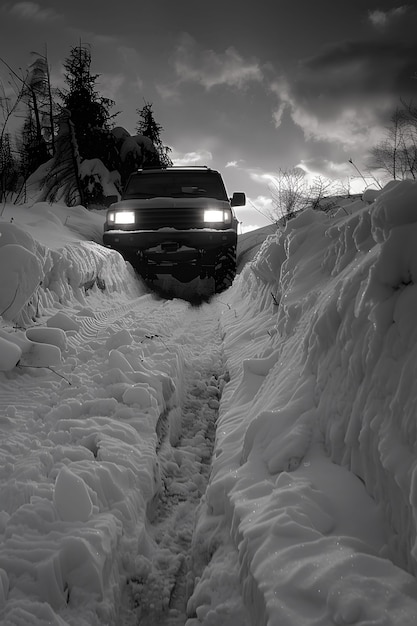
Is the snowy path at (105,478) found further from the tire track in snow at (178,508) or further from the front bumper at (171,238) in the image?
the front bumper at (171,238)

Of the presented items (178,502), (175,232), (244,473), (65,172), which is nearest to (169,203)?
(175,232)

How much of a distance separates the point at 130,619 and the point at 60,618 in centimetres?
31

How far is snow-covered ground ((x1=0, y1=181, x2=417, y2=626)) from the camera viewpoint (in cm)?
125

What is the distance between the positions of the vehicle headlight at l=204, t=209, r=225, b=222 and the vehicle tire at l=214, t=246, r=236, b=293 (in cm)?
52

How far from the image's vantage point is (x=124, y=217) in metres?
7.01

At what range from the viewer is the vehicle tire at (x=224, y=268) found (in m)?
7.31

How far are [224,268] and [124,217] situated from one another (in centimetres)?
197

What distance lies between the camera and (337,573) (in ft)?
3.75

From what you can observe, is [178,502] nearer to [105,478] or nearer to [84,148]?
[105,478]

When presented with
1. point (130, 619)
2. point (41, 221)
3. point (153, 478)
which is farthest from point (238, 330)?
point (41, 221)

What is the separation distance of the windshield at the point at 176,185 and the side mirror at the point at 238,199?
0.35 meters

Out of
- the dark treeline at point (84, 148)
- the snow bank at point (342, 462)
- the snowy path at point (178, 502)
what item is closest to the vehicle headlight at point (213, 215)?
the snowy path at point (178, 502)

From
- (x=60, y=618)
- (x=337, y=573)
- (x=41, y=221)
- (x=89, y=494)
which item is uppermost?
(x=41, y=221)

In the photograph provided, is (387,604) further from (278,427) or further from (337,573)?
(278,427)
